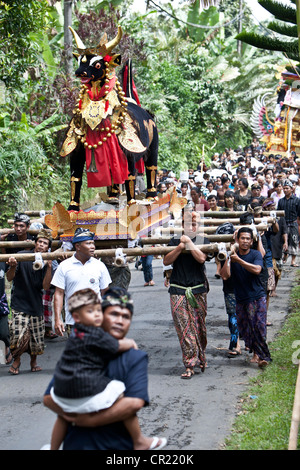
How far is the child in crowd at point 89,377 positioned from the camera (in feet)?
12.3

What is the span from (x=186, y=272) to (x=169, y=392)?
53.0 inches

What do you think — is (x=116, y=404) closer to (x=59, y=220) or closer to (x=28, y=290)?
(x=59, y=220)

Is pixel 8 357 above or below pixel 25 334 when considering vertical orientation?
Result: below

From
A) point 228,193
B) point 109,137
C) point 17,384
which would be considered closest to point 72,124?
point 109,137

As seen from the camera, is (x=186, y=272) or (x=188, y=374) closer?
(x=188, y=374)

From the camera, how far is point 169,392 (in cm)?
725

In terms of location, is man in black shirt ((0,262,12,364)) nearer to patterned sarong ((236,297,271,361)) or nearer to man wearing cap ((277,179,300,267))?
patterned sarong ((236,297,271,361))

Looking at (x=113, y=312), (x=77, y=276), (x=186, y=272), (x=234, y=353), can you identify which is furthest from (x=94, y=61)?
(x=113, y=312)

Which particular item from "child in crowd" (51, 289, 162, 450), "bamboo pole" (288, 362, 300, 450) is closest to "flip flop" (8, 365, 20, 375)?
"bamboo pole" (288, 362, 300, 450)

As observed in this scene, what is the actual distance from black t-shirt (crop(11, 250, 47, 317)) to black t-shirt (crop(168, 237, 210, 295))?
1.53 meters

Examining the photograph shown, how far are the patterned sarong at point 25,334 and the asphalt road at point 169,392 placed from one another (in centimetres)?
30

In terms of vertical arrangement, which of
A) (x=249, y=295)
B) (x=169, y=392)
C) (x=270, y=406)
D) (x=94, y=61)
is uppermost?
(x=94, y=61)

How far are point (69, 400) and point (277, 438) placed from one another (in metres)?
2.53
